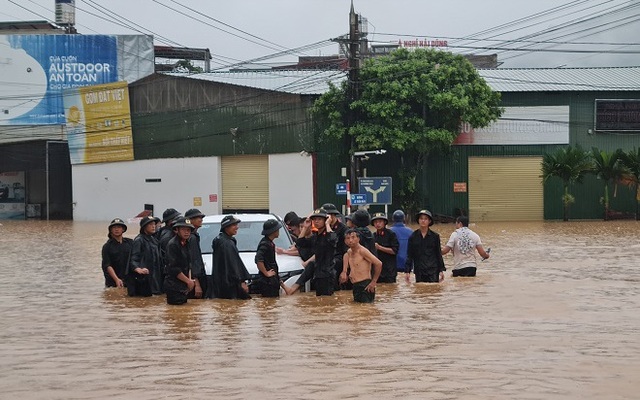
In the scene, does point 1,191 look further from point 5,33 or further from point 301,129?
point 301,129

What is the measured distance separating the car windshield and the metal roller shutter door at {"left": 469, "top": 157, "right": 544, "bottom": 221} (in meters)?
35.1

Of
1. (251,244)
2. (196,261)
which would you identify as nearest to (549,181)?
(251,244)

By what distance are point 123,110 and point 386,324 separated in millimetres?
44638

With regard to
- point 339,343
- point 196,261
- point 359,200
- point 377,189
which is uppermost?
point 377,189

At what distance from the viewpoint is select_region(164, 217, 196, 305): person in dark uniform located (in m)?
13.5

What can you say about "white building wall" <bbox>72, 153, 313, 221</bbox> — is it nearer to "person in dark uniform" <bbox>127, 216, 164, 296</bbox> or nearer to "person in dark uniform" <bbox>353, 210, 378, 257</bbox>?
"person in dark uniform" <bbox>127, 216, 164, 296</bbox>

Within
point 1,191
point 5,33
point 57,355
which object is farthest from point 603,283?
point 5,33

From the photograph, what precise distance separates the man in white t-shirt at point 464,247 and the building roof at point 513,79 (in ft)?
110

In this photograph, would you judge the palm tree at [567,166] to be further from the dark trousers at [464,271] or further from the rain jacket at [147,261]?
the rain jacket at [147,261]

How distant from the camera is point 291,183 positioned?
50562mm

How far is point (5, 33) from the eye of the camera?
6656 cm

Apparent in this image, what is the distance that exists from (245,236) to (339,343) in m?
5.56

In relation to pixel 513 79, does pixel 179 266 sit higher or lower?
lower

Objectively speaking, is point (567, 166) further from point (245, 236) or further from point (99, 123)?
point (245, 236)
